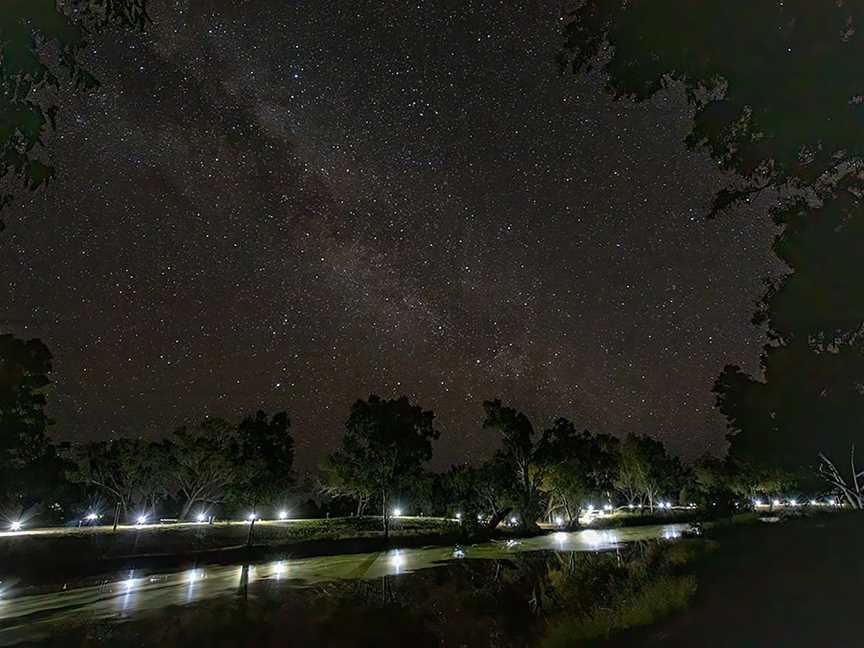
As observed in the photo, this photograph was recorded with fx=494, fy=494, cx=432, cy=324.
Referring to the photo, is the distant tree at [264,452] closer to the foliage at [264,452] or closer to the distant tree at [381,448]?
the foliage at [264,452]

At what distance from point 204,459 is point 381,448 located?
21.3 m

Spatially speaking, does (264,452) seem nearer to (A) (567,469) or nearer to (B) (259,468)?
(B) (259,468)

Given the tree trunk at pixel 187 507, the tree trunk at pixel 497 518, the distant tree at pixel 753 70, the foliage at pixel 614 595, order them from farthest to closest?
the tree trunk at pixel 187 507 < the tree trunk at pixel 497 518 < the foliage at pixel 614 595 < the distant tree at pixel 753 70

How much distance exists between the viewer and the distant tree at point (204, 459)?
179ft

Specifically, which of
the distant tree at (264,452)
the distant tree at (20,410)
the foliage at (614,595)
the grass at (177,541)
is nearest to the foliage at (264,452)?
the distant tree at (264,452)

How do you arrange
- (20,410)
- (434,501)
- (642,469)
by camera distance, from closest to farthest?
(20,410) → (642,469) → (434,501)

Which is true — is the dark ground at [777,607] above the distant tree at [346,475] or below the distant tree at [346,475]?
below

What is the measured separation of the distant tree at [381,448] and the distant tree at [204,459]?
12310 mm

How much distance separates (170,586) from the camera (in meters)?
17.6

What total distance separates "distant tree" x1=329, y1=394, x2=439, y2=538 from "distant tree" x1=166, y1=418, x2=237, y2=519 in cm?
1231

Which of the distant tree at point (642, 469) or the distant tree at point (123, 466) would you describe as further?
the distant tree at point (642, 469)

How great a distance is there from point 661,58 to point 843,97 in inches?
112

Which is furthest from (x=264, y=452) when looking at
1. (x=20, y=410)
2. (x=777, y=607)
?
(x=777, y=607)

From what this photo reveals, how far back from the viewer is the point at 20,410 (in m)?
34.6
